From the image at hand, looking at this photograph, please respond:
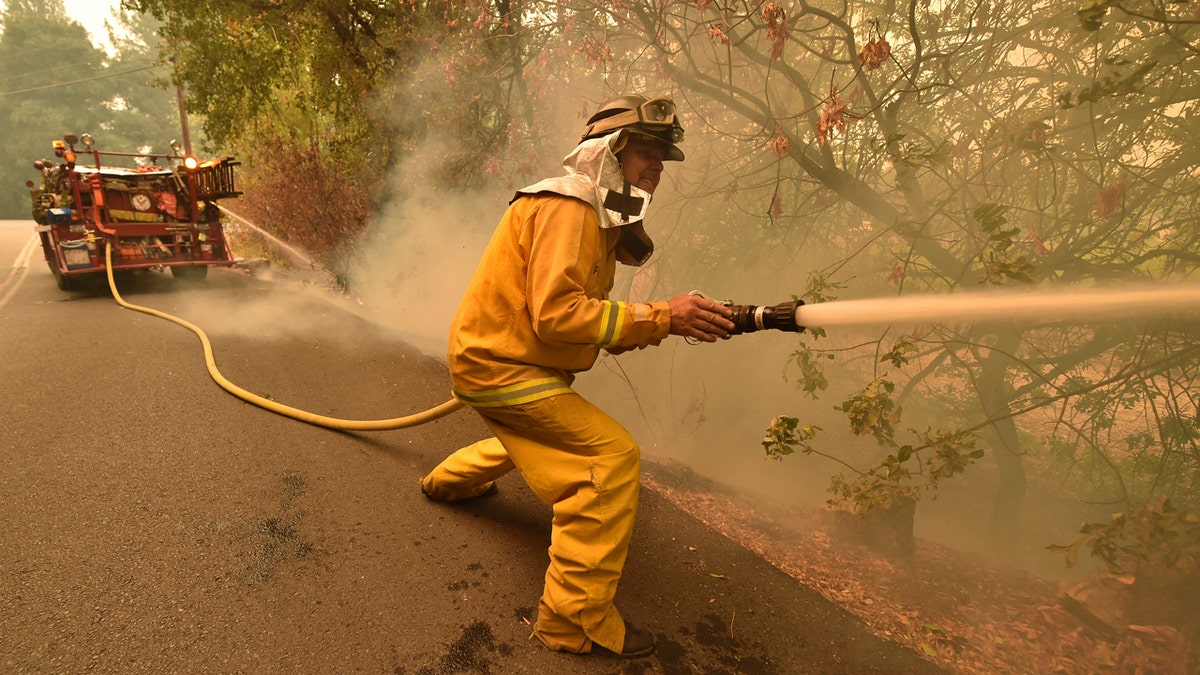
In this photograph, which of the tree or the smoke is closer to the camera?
the tree

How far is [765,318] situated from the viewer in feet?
7.34

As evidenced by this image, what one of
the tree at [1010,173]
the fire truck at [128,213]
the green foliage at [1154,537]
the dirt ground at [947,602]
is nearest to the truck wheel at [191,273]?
the fire truck at [128,213]

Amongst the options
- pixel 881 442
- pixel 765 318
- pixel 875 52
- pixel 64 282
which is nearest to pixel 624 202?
pixel 765 318

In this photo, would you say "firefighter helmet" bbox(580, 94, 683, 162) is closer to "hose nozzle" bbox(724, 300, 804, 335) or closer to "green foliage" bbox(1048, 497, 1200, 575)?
"hose nozzle" bbox(724, 300, 804, 335)

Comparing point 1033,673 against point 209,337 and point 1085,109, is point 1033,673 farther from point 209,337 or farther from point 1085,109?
point 209,337

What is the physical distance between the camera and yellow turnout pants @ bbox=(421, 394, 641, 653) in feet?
6.95

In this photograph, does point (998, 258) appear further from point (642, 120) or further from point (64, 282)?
point (64, 282)

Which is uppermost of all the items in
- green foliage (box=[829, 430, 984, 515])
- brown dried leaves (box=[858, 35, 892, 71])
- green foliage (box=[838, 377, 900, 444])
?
brown dried leaves (box=[858, 35, 892, 71])

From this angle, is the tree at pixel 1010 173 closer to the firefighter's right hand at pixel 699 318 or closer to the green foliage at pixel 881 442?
the green foliage at pixel 881 442

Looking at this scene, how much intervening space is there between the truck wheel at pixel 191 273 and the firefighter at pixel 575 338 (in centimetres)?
884

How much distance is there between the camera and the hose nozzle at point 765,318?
220cm

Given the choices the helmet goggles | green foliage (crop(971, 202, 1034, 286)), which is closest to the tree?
green foliage (crop(971, 202, 1034, 286))

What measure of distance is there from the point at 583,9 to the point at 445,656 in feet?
17.8

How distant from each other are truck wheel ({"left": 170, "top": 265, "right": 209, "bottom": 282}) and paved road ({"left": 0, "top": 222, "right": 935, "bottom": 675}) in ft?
16.8
